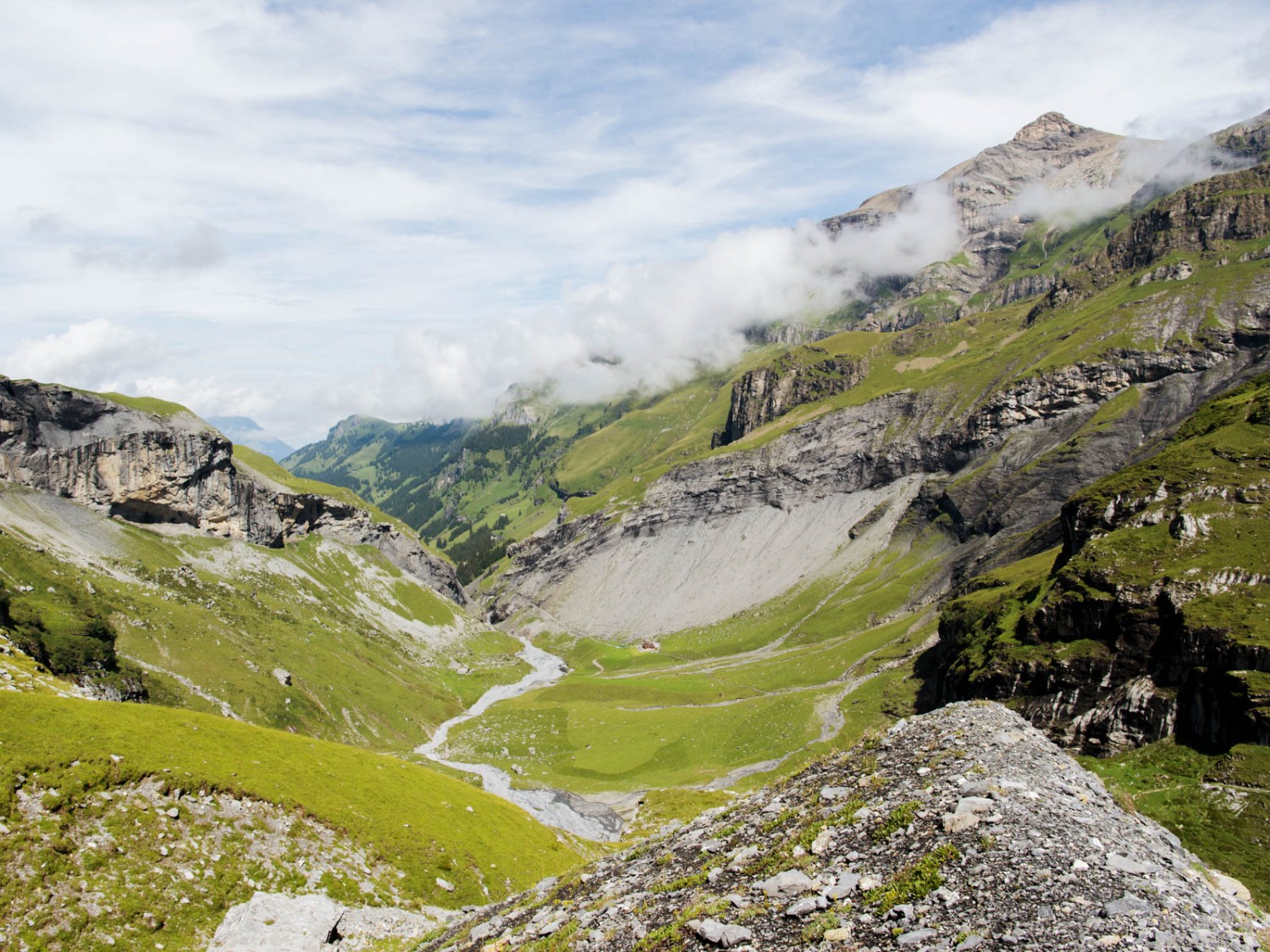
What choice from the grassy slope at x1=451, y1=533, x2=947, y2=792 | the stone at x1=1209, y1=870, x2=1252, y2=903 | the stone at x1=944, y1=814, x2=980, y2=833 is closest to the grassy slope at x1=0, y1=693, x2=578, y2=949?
the stone at x1=944, y1=814, x2=980, y2=833

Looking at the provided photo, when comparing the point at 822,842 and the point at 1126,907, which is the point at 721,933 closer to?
the point at 822,842

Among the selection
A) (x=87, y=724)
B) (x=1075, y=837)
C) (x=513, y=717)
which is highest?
(x=1075, y=837)

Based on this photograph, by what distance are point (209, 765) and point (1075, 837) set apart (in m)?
36.4

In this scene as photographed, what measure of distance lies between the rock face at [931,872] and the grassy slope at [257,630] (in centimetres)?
8814

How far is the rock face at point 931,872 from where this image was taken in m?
11.4

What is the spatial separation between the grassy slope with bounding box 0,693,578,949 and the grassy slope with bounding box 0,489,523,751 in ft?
187

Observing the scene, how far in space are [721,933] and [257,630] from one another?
436ft

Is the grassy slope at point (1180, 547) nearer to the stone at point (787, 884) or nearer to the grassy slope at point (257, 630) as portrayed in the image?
the stone at point (787, 884)

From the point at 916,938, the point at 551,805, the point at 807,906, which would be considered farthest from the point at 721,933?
the point at 551,805

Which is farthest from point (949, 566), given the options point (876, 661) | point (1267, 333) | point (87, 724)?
point (87, 724)

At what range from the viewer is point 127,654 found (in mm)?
91625

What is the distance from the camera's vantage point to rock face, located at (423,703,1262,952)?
11.4 metres

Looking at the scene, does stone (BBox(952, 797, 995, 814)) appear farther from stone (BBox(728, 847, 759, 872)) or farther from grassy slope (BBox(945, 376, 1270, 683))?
grassy slope (BBox(945, 376, 1270, 683))

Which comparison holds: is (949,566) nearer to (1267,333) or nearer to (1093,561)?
(1093,561)
